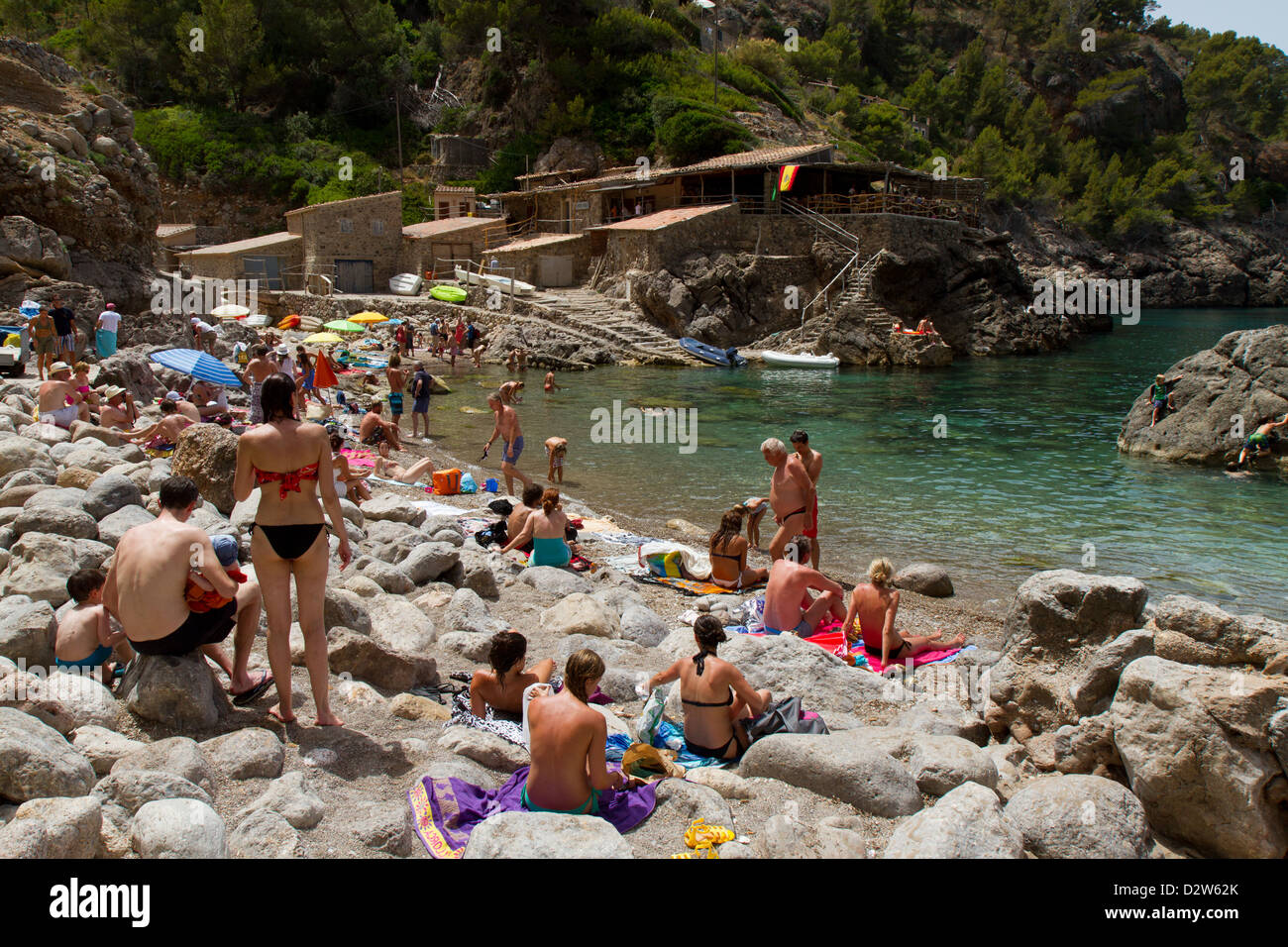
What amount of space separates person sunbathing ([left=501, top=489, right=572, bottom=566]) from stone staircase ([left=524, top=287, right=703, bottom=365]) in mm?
21900

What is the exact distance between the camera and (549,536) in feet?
Answer: 28.6

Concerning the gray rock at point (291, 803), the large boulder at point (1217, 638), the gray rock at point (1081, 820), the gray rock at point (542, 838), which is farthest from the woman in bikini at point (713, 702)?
the large boulder at point (1217, 638)

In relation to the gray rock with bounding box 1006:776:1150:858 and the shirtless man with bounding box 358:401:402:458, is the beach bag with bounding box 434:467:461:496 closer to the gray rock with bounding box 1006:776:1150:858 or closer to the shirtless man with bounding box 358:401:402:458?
the shirtless man with bounding box 358:401:402:458

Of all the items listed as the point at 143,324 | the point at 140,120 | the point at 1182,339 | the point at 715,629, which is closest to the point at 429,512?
the point at 715,629

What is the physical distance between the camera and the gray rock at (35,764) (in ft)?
10.3

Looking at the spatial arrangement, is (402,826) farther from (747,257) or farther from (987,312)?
(987,312)

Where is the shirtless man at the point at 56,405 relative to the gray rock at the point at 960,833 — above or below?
above

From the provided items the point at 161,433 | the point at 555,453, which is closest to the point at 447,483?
the point at 555,453

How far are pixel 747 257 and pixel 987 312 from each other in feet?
34.9

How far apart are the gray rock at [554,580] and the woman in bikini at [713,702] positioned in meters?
2.90

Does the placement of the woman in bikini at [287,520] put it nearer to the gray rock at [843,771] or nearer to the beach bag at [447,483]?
the gray rock at [843,771]

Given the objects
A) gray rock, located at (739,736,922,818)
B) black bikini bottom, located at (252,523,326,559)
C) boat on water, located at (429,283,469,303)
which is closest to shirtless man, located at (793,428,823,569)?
gray rock, located at (739,736,922,818)

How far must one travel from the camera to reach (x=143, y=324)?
18.9 m

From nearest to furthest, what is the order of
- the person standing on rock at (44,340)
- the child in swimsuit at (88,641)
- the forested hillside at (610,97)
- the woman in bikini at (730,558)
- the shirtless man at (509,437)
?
the child in swimsuit at (88,641)
the woman in bikini at (730,558)
the shirtless man at (509,437)
the person standing on rock at (44,340)
the forested hillside at (610,97)
